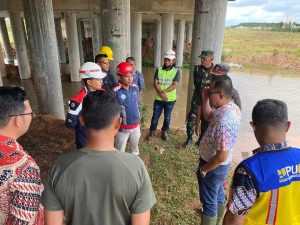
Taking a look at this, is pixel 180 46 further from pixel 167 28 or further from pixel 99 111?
pixel 99 111

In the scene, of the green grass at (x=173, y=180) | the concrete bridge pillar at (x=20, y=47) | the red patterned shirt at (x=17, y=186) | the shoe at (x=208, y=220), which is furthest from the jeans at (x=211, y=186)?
the concrete bridge pillar at (x=20, y=47)

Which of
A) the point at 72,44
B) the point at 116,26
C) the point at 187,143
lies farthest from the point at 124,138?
the point at 72,44

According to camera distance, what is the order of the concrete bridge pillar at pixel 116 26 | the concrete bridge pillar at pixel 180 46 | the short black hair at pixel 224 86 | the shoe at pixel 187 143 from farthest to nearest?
the concrete bridge pillar at pixel 180 46, the shoe at pixel 187 143, the concrete bridge pillar at pixel 116 26, the short black hair at pixel 224 86

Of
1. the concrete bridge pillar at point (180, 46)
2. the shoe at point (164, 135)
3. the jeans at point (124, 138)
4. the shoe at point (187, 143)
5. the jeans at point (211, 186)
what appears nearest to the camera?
the jeans at point (211, 186)

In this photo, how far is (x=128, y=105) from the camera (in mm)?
4133

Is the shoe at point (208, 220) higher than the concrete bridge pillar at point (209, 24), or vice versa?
the concrete bridge pillar at point (209, 24)

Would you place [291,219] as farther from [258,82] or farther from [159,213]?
[258,82]

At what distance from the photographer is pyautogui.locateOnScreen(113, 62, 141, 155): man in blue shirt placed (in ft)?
13.3

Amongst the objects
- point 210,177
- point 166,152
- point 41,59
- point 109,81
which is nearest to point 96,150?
point 210,177

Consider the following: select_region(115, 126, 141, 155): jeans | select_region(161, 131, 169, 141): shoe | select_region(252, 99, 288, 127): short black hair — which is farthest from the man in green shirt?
select_region(161, 131, 169, 141): shoe

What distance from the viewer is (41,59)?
6.76 metres

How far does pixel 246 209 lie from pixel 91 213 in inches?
42.1

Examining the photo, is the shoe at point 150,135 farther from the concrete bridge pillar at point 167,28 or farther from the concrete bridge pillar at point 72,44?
the concrete bridge pillar at point 167,28

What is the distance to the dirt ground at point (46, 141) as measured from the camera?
200 inches
